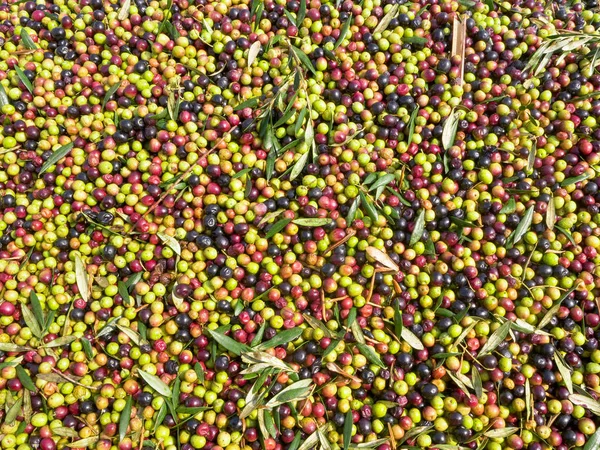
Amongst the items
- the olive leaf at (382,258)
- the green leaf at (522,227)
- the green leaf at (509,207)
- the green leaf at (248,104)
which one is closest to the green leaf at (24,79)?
the green leaf at (248,104)

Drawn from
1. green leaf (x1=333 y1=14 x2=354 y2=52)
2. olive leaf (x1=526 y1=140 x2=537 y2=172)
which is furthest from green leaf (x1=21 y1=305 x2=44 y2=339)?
olive leaf (x1=526 y1=140 x2=537 y2=172)

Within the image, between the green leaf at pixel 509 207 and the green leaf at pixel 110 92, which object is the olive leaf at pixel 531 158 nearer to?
the green leaf at pixel 509 207

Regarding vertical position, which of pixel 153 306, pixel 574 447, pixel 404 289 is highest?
pixel 404 289

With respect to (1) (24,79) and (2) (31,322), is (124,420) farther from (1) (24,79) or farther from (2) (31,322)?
(1) (24,79)

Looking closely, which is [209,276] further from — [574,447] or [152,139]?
[574,447]

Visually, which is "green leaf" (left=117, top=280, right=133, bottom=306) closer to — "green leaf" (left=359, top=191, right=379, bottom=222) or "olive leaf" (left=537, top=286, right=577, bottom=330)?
"green leaf" (left=359, top=191, right=379, bottom=222)

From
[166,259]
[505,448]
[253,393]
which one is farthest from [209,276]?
[505,448]
